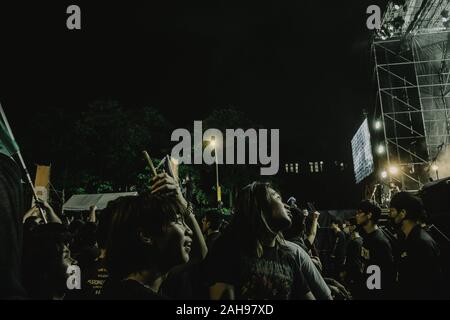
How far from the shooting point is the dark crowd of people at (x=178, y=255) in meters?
1.96

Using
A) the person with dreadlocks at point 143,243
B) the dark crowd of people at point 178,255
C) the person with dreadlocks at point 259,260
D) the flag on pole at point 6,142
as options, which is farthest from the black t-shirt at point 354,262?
the flag on pole at point 6,142

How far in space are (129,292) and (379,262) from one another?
4.66 m

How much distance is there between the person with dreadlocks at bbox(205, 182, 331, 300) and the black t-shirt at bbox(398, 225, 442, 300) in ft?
6.16

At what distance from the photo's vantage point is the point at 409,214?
5047 mm

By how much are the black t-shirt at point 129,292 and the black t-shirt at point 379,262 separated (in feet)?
13.7

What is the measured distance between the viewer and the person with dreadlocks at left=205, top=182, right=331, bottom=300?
294 cm

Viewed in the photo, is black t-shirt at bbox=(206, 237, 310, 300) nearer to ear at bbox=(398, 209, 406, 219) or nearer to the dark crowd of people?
the dark crowd of people

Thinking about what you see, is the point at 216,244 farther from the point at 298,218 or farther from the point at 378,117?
the point at 378,117

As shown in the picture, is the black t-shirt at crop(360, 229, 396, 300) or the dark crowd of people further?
the black t-shirt at crop(360, 229, 396, 300)

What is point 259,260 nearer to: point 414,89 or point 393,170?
point 393,170

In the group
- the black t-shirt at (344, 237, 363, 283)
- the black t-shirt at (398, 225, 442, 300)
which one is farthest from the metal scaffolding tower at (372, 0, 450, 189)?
the black t-shirt at (398, 225, 442, 300)

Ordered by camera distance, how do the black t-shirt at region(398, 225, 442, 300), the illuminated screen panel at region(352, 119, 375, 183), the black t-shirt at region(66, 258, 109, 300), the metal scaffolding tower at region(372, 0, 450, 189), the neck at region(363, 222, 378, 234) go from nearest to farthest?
1. the black t-shirt at region(398, 225, 442, 300)
2. the black t-shirt at region(66, 258, 109, 300)
3. the neck at region(363, 222, 378, 234)
4. the metal scaffolding tower at region(372, 0, 450, 189)
5. the illuminated screen panel at region(352, 119, 375, 183)
